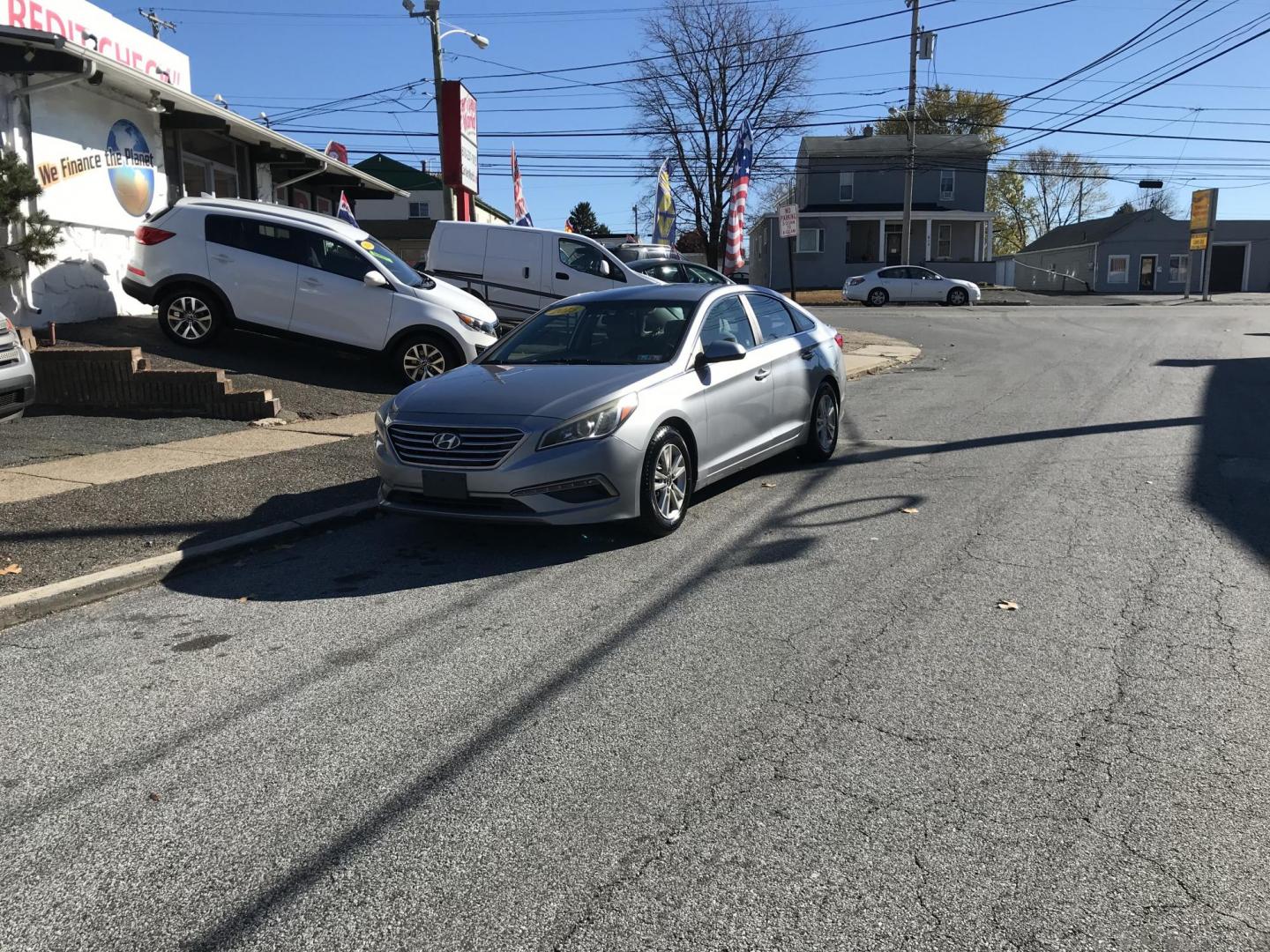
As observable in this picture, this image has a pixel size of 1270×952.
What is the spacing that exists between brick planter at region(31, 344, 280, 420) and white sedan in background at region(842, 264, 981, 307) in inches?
1212

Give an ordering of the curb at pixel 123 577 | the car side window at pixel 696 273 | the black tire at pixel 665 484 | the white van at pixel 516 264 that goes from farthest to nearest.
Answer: the car side window at pixel 696 273
the white van at pixel 516 264
the black tire at pixel 665 484
the curb at pixel 123 577

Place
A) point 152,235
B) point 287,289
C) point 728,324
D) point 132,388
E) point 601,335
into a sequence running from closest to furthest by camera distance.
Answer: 1. point 601,335
2. point 728,324
3. point 132,388
4. point 152,235
5. point 287,289

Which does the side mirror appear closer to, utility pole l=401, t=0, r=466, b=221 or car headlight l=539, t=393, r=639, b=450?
car headlight l=539, t=393, r=639, b=450

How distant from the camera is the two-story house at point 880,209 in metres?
51.0

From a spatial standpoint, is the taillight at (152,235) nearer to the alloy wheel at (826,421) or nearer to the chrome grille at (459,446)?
the chrome grille at (459,446)

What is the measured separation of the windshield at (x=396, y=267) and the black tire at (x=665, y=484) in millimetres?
7321

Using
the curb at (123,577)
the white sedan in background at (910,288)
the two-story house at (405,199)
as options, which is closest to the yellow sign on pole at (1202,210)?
the white sedan in background at (910,288)

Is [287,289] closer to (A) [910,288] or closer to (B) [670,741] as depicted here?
(B) [670,741]

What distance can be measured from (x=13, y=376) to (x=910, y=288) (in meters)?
33.9

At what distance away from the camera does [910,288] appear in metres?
38.6

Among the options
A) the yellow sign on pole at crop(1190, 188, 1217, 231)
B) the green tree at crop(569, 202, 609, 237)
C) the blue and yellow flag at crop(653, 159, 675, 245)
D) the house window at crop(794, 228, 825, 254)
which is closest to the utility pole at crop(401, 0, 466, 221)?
the blue and yellow flag at crop(653, 159, 675, 245)

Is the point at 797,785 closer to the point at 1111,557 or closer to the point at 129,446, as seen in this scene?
the point at 1111,557

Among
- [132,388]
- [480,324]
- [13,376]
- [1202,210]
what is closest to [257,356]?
[132,388]

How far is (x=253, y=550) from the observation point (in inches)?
269
